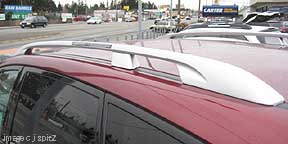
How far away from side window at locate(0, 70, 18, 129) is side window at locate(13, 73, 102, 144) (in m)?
0.25

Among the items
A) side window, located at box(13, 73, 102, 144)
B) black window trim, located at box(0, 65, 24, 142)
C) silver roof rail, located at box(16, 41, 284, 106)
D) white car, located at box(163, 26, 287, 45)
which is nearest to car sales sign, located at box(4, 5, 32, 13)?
white car, located at box(163, 26, 287, 45)

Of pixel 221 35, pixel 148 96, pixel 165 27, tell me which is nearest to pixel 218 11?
pixel 165 27

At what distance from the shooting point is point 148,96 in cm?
152

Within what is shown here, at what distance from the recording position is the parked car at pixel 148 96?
4.27 ft

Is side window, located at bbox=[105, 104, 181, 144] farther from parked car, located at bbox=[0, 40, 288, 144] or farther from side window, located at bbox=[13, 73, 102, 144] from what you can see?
side window, located at bbox=[13, 73, 102, 144]

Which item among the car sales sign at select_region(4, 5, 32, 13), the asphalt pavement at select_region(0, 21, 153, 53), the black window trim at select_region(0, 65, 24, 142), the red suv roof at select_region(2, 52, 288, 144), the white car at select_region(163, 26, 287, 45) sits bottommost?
the asphalt pavement at select_region(0, 21, 153, 53)

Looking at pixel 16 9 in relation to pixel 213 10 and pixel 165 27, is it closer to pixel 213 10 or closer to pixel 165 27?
pixel 165 27

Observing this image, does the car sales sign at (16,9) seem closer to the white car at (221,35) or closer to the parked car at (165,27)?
the parked car at (165,27)

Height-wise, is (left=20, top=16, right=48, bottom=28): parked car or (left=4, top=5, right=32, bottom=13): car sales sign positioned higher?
(left=4, top=5, right=32, bottom=13): car sales sign

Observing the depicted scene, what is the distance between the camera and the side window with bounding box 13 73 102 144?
181cm

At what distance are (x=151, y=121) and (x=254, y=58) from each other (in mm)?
923

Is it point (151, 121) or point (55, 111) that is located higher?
point (151, 121)

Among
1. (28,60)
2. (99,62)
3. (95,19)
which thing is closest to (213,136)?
(99,62)

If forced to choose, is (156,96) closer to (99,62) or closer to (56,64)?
(99,62)
